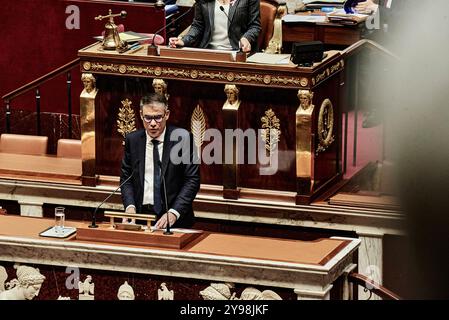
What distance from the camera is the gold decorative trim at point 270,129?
677 centimetres

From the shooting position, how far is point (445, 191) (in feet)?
7.45

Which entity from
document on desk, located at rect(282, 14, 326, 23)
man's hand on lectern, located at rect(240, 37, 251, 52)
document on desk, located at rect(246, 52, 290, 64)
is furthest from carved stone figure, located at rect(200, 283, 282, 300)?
document on desk, located at rect(282, 14, 326, 23)

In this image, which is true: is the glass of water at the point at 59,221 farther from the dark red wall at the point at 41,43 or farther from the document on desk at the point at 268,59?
the dark red wall at the point at 41,43

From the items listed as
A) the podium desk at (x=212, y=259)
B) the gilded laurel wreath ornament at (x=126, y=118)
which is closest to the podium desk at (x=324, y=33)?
the gilded laurel wreath ornament at (x=126, y=118)

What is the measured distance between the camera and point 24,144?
8.05 m

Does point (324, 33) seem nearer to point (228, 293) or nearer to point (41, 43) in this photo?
point (41, 43)

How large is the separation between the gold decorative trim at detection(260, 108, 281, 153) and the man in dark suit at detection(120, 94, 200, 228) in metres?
1.01

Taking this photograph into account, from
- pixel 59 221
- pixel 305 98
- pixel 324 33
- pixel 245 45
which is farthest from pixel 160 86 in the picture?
pixel 324 33

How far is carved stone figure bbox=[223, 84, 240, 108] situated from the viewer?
22.2 feet

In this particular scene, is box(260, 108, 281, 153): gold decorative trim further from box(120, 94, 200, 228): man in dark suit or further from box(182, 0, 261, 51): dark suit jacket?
box(120, 94, 200, 228): man in dark suit

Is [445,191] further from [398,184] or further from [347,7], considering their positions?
[347,7]

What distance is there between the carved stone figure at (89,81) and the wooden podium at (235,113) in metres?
0.03
